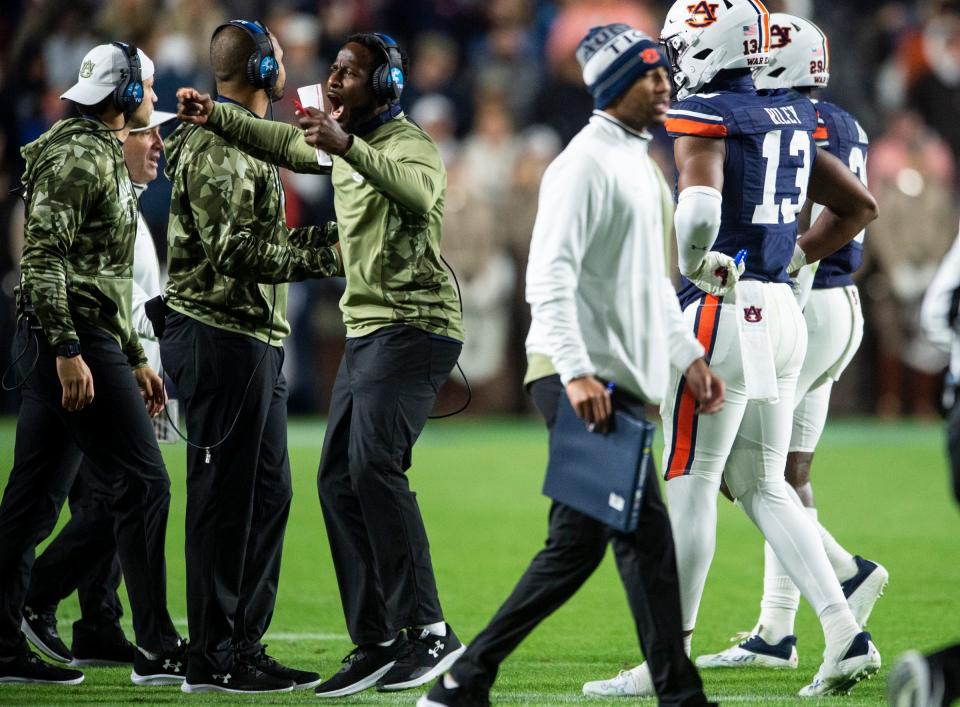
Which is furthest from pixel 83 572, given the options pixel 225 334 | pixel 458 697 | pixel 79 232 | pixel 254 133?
pixel 458 697

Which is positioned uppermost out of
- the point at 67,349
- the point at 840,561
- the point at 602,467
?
the point at 67,349

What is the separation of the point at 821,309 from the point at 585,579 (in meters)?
2.35

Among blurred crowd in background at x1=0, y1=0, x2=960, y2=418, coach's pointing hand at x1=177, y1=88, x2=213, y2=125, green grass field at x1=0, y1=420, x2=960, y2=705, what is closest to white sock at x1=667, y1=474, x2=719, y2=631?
green grass field at x1=0, y1=420, x2=960, y2=705

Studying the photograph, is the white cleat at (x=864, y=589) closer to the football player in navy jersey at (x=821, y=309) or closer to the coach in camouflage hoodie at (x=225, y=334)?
the football player in navy jersey at (x=821, y=309)

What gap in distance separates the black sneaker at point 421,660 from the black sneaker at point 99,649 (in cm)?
117

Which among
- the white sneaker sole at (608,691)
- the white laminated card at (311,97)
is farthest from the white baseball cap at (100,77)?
the white sneaker sole at (608,691)

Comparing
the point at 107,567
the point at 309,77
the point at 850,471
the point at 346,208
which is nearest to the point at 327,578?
the point at 107,567

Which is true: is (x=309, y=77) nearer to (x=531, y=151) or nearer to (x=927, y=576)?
(x=531, y=151)

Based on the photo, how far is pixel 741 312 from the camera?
489cm

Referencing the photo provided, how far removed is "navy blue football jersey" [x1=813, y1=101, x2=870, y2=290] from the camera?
5.84 m

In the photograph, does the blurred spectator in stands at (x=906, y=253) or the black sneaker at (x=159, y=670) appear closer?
the black sneaker at (x=159, y=670)

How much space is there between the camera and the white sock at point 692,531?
15.8 feet

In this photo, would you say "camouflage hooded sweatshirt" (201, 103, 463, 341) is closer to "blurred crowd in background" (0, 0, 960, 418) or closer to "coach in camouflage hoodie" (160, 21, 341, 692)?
"coach in camouflage hoodie" (160, 21, 341, 692)

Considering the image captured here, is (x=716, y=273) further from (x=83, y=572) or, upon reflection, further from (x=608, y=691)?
(x=83, y=572)
